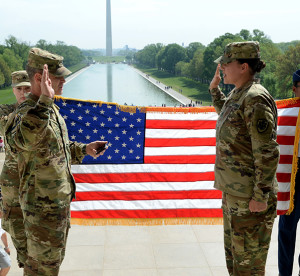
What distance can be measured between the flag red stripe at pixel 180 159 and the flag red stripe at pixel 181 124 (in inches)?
14.5

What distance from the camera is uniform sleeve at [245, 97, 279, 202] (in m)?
2.50

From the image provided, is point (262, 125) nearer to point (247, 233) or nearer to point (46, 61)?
point (247, 233)

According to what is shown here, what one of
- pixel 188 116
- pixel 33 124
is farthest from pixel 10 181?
pixel 188 116

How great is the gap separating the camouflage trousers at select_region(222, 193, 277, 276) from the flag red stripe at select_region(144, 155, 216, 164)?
5.03 ft

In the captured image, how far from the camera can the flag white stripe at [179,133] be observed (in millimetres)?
4391

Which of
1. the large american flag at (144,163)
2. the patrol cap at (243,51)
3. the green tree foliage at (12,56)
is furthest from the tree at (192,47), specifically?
the patrol cap at (243,51)

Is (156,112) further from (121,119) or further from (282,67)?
(282,67)

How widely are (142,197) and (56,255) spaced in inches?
75.4

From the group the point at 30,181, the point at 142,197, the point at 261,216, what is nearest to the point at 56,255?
the point at 30,181

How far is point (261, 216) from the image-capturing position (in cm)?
277

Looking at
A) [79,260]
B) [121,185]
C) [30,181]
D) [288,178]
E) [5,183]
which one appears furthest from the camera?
[121,185]

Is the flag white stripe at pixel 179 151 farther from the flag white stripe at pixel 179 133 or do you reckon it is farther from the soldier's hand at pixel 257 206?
the soldier's hand at pixel 257 206

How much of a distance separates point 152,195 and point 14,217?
6.27ft

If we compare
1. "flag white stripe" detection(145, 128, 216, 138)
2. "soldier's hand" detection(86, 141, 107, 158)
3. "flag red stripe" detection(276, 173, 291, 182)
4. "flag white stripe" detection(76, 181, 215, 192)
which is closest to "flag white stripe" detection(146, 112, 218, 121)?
"flag white stripe" detection(145, 128, 216, 138)
